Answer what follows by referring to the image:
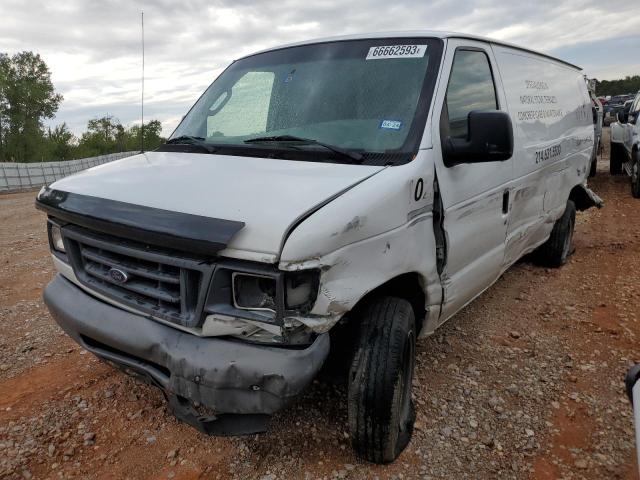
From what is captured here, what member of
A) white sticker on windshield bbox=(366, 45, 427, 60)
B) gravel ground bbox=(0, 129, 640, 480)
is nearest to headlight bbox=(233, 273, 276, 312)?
gravel ground bbox=(0, 129, 640, 480)

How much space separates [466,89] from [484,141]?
2.17 feet

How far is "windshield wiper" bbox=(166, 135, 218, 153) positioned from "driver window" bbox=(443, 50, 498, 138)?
140 cm

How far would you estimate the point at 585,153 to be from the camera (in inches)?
227

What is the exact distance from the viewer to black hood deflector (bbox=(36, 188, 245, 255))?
202 centimetres

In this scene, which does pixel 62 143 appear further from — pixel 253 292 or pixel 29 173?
pixel 253 292

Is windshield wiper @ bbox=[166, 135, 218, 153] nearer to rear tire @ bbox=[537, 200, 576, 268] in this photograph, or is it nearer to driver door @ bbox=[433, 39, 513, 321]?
driver door @ bbox=[433, 39, 513, 321]

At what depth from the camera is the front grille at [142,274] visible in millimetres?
2111

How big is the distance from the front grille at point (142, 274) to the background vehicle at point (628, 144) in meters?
9.64

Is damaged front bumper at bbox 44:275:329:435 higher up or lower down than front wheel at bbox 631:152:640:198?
higher up

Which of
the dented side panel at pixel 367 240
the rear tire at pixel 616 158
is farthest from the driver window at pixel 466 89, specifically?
the rear tire at pixel 616 158

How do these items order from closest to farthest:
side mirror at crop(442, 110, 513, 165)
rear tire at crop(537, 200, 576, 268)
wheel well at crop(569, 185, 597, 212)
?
side mirror at crop(442, 110, 513, 165)
rear tire at crop(537, 200, 576, 268)
wheel well at crop(569, 185, 597, 212)

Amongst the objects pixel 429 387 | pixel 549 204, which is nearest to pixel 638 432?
pixel 429 387

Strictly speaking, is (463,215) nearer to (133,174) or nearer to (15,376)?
(133,174)

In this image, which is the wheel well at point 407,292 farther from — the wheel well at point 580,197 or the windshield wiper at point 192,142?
the wheel well at point 580,197
